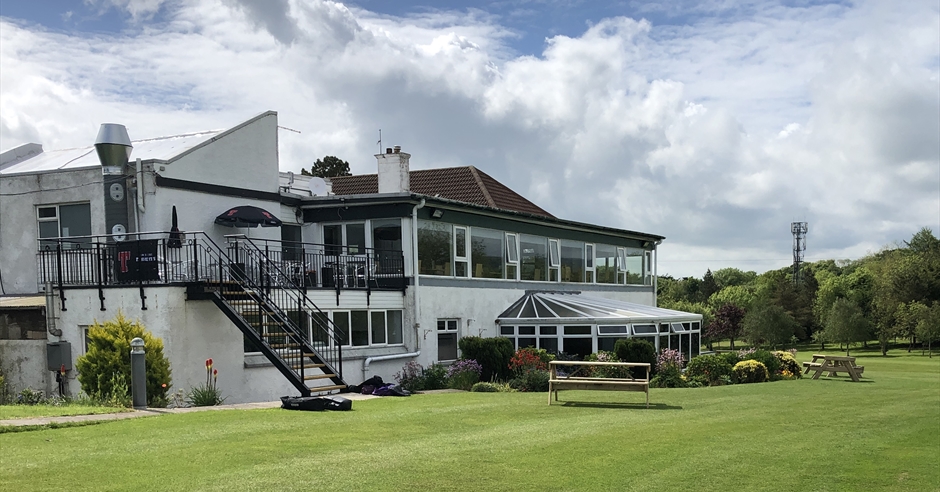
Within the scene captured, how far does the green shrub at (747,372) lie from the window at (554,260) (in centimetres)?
814

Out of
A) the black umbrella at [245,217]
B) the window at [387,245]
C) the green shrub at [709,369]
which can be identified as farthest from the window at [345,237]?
the green shrub at [709,369]

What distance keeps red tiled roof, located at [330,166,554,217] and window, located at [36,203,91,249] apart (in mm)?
12188

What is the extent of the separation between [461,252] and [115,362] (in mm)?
11322

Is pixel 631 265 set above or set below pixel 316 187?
below

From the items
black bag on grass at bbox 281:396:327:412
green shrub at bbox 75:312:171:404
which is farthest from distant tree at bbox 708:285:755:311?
black bag on grass at bbox 281:396:327:412

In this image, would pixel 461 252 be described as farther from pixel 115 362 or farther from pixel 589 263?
pixel 115 362

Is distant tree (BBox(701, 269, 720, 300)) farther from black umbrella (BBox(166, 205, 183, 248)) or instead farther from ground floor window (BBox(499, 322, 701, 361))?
black umbrella (BBox(166, 205, 183, 248))

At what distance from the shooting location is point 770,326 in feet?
219

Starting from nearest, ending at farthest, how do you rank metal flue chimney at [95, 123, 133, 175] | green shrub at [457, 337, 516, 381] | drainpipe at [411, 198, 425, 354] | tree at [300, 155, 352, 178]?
metal flue chimney at [95, 123, 133, 175] < green shrub at [457, 337, 516, 381] < drainpipe at [411, 198, 425, 354] < tree at [300, 155, 352, 178]

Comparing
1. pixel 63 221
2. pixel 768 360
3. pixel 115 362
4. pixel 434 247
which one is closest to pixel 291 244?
pixel 434 247

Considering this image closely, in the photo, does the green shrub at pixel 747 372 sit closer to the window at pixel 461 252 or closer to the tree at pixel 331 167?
the window at pixel 461 252

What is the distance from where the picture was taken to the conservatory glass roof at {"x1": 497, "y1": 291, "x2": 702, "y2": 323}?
2638 centimetres

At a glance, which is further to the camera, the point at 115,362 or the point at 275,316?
the point at 275,316

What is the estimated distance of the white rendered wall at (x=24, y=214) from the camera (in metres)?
20.8
